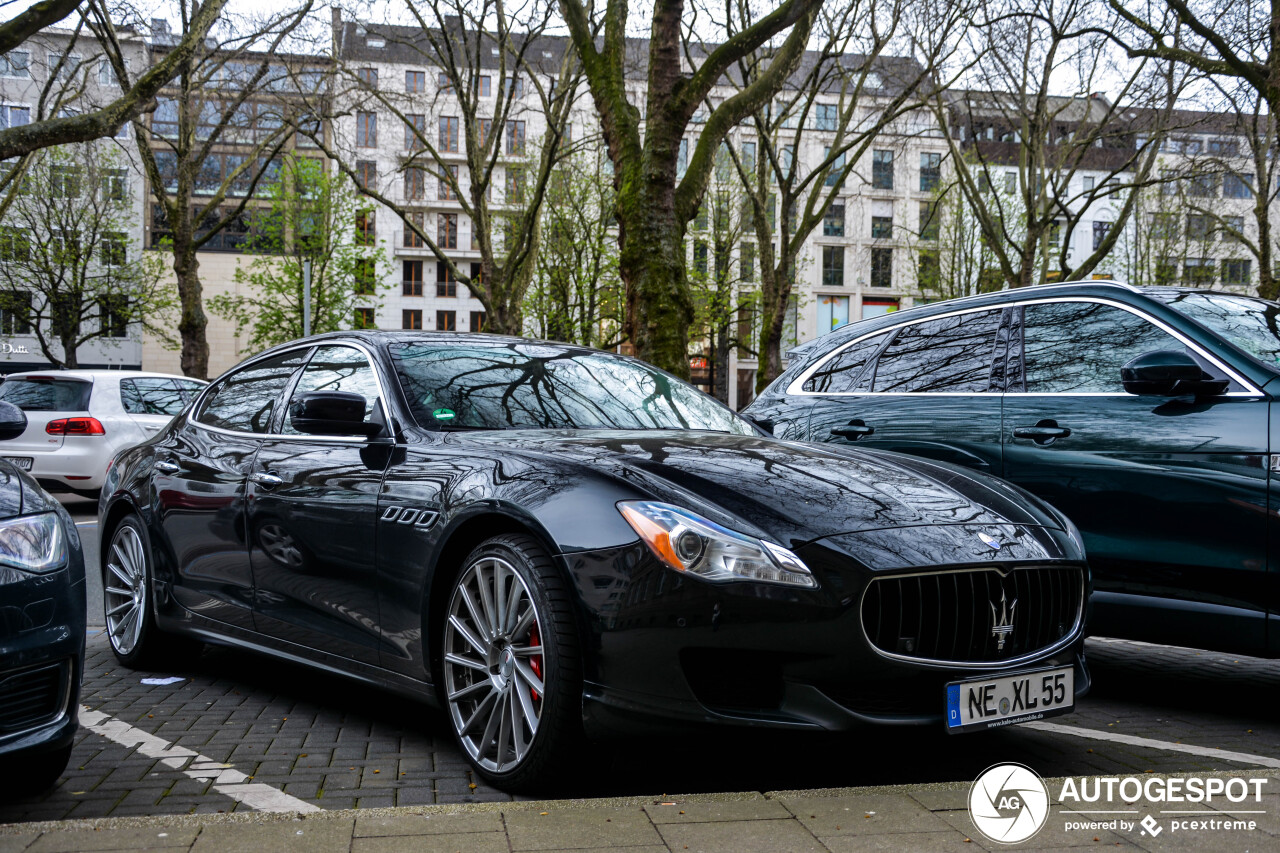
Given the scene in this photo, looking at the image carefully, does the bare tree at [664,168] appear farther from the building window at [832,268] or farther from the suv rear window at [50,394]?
the building window at [832,268]

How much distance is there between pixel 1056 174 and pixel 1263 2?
464 inches

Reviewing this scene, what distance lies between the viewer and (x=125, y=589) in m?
5.84

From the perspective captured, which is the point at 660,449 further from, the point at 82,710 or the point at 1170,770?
the point at 82,710

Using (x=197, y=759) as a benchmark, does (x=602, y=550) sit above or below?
above

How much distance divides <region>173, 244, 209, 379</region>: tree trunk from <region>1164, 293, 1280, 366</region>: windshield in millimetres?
25652

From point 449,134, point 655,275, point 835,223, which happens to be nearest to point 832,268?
point 835,223

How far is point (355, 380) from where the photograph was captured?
187 inches

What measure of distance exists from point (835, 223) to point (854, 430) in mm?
70829

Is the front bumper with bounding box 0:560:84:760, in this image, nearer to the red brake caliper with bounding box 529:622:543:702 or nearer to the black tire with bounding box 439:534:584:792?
the black tire with bounding box 439:534:584:792

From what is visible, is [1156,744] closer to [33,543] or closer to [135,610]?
[33,543]

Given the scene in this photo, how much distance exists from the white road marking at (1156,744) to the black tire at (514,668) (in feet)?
5.60

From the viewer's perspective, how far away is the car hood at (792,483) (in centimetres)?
344

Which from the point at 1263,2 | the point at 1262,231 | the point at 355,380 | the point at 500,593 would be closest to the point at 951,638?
the point at 500,593

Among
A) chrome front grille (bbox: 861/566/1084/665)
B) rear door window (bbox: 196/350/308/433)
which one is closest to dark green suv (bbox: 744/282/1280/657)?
chrome front grille (bbox: 861/566/1084/665)
